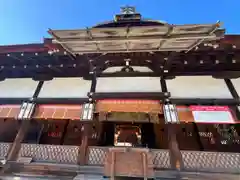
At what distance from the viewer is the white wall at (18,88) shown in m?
6.30

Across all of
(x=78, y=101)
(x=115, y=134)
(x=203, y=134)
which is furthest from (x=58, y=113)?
(x=203, y=134)

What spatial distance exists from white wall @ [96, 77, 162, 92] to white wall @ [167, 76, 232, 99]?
0.58 metres

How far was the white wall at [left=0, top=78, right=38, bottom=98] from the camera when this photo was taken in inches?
248

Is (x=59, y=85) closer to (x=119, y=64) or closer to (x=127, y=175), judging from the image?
(x=119, y=64)

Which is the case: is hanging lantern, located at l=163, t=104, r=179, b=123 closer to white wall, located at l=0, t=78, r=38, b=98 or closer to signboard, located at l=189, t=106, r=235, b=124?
signboard, located at l=189, t=106, r=235, b=124

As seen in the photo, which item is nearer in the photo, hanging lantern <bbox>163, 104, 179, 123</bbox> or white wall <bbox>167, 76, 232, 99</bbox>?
hanging lantern <bbox>163, 104, 179, 123</bbox>

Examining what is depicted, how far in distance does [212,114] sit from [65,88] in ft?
17.6

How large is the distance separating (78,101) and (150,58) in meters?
3.19

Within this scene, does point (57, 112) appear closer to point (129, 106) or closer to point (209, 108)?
point (129, 106)

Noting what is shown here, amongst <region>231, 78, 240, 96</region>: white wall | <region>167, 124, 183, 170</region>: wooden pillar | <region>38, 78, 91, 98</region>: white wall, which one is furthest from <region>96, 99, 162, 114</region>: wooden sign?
<region>231, 78, 240, 96</region>: white wall

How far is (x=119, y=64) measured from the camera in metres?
6.58

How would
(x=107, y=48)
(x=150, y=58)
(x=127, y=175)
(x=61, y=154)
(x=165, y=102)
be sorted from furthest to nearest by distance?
(x=150, y=58) < (x=165, y=102) < (x=61, y=154) < (x=107, y=48) < (x=127, y=175)

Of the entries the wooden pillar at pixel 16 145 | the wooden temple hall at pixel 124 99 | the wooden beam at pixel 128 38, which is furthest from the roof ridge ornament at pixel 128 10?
the wooden pillar at pixel 16 145

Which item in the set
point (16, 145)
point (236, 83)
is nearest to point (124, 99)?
point (16, 145)
